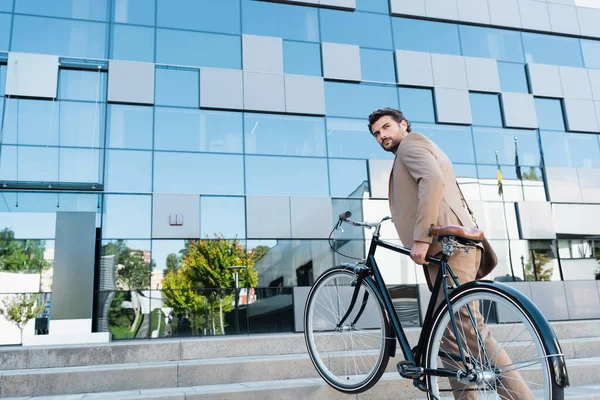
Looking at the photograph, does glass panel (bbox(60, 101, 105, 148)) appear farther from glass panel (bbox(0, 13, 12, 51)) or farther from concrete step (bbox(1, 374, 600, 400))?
concrete step (bbox(1, 374, 600, 400))

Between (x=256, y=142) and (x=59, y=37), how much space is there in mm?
5528

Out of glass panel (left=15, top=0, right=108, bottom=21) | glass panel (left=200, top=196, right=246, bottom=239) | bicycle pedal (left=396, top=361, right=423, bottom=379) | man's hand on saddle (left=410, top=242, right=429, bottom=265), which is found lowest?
bicycle pedal (left=396, top=361, right=423, bottom=379)

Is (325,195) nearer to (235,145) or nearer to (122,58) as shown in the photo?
(235,145)

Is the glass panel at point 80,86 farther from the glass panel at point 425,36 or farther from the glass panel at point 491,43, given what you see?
the glass panel at point 491,43

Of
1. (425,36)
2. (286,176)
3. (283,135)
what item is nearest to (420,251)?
(286,176)

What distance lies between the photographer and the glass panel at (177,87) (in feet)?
42.1

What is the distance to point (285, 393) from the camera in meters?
3.59

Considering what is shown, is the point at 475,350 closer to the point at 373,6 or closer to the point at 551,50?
the point at 373,6

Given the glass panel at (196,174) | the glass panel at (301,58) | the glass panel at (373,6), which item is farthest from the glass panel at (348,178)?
the glass panel at (373,6)

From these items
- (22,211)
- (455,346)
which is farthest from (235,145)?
(455,346)

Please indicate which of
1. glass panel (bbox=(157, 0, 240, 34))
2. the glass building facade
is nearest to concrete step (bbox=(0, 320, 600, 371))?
the glass building facade

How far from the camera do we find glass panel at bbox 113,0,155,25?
42.5ft

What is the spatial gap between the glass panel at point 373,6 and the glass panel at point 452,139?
12.3 feet

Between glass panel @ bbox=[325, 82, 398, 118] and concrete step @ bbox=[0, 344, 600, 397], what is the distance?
10.2 m
